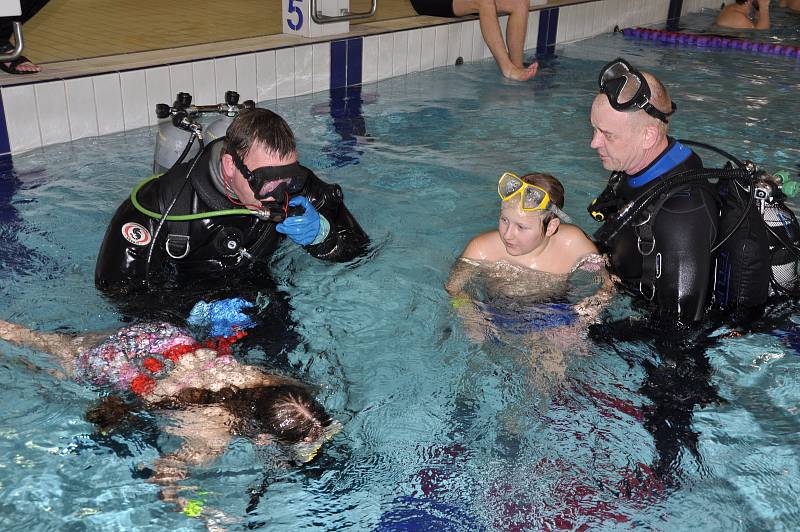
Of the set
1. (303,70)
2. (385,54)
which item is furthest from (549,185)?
(385,54)

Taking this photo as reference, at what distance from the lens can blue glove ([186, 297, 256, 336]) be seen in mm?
3592

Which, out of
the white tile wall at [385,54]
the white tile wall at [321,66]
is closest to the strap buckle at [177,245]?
the white tile wall at [321,66]

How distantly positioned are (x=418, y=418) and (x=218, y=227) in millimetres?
1218

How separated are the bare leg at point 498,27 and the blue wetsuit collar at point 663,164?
212 inches

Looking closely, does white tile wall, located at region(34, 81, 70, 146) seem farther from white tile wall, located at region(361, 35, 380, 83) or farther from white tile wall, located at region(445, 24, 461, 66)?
white tile wall, located at region(445, 24, 461, 66)

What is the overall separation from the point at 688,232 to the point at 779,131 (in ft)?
15.5

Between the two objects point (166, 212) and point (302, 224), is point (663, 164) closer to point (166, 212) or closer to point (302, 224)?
point (302, 224)

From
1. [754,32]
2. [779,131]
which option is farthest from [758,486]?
[754,32]

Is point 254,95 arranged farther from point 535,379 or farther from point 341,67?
point 535,379

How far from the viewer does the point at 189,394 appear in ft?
10.1

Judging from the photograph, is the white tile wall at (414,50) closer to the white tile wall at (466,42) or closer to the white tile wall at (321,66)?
the white tile wall at (466,42)

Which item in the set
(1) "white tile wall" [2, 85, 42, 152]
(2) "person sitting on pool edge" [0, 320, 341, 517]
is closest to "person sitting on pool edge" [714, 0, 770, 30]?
(1) "white tile wall" [2, 85, 42, 152]

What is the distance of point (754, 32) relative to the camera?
1209 cm

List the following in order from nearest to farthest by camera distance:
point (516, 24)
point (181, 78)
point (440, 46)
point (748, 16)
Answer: point (181, 78) → point (516, 24) → point (440, 46) → point (748, 16)
